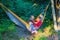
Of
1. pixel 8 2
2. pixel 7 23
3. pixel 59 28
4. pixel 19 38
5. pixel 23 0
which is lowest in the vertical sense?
pixel 19 38

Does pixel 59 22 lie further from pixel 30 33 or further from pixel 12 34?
pixel 12 34

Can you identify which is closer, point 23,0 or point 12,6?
point 12,6

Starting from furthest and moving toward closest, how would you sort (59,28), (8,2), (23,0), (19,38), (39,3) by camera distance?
(23,0)
(39,3)
(8,2)
(59,28)
(19,38)

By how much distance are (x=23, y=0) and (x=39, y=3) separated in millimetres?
983

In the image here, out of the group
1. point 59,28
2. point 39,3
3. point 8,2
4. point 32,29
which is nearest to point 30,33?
point 32,29

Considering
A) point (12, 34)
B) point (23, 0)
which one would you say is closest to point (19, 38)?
point (12, 34)

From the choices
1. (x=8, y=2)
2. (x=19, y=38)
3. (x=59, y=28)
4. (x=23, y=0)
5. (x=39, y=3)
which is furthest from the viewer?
(x=23, y=0)

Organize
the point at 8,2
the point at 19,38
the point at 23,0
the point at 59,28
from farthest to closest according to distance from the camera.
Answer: the point at 23,0 → the point at 8,2 → the point at 59,28 → the point at 19,38

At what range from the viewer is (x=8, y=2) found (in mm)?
8312

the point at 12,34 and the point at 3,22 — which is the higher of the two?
the point at 3,22

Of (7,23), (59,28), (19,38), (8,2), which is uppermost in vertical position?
(8,2)

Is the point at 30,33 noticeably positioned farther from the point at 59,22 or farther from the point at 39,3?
the point at 39,3

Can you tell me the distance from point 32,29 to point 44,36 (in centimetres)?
38

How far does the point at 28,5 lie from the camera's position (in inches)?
368
